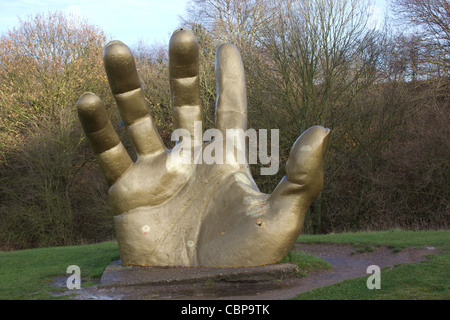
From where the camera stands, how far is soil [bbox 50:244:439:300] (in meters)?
5.42

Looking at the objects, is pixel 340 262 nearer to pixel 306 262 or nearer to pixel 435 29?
pixel 306 262

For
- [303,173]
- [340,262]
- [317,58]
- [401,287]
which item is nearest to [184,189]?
[303,173]

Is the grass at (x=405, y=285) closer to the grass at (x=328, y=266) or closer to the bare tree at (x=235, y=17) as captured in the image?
the grass at (x=328, y=266)

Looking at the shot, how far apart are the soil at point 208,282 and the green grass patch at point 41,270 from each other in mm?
327

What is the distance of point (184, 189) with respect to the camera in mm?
6965

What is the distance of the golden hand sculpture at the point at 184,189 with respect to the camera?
20.0 ft

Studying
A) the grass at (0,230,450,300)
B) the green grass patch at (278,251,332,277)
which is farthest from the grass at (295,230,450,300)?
the green grass patch at (278,251,332,277)

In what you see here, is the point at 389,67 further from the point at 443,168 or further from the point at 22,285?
the point at 22,285

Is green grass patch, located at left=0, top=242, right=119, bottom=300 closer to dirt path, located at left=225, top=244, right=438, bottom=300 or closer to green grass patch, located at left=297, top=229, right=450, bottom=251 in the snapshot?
dirt path, located at left=225, top=244, right=438, bottom=300

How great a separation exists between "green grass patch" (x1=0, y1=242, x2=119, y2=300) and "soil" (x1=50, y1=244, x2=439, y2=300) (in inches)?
12.9

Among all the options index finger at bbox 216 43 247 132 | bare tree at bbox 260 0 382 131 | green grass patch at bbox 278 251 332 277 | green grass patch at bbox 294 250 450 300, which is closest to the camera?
green grass patch at bbox 294 250 450 300

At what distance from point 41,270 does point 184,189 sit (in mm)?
2736

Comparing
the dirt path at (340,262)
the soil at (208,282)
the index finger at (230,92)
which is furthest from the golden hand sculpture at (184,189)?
the dirt path at (340,262)
